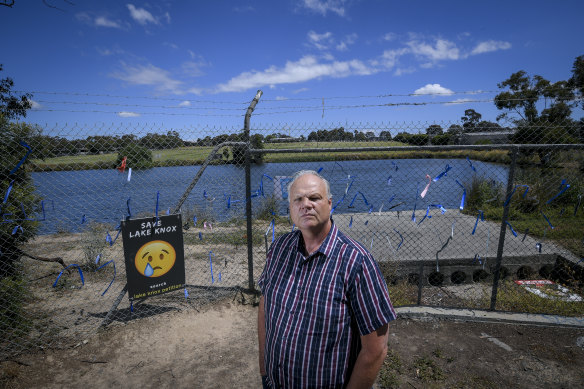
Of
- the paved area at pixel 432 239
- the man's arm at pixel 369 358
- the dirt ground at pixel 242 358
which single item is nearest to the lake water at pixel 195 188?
the paved area at pixel 432 239

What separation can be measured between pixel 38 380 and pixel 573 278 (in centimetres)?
828

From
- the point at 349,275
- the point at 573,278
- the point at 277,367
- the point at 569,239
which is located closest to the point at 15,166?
the point at 277,367

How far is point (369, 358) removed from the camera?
58.9 inches

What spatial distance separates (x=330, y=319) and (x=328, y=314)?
3cm

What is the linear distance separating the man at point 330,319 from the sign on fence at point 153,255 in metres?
2.78

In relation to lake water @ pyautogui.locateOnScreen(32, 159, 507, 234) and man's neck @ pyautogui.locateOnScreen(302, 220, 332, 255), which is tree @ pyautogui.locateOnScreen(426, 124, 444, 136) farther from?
man's neck @ pyautogui.locateOnScreen(302, 220, 332, 255)

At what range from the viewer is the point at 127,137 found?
3.93 metres

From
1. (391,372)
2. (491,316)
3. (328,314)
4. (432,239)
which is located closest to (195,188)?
(391,372)

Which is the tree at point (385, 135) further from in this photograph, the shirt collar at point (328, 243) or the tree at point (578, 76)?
the tree at point (578, 76)

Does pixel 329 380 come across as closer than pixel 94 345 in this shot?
Yes

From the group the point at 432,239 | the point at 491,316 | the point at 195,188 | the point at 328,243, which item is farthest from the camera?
the point at 432,239

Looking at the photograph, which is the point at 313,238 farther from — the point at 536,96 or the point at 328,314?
the point at 536,96

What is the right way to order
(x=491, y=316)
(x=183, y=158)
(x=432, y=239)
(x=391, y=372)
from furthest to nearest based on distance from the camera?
(x=432, y=239), (x=183, y=158), (x=491, y=316), (x=391, y=372)

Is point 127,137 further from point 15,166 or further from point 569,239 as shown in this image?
point 569,239
